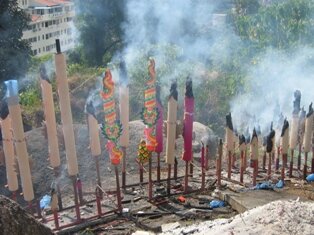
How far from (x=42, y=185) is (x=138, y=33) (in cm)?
1914

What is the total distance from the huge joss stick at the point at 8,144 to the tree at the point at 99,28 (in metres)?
23.8

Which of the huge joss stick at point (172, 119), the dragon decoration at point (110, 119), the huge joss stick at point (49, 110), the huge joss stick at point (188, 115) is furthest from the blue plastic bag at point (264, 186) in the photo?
the huge joss stick at point (49, 110)

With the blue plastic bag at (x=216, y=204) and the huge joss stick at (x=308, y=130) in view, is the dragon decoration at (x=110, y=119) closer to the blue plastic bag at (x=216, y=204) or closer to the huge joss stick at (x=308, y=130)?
the blue plastic bag at (x=216, y=204)

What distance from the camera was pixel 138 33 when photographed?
33.6m

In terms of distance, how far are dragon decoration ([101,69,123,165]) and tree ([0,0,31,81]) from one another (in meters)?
14.2

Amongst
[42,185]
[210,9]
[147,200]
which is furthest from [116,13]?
[147,200]

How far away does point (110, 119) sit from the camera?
1251 cm

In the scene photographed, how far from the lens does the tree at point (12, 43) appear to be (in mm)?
24969

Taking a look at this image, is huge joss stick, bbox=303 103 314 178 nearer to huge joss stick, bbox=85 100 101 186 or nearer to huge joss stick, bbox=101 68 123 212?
huge joss stick, bbox=101 68 123 212

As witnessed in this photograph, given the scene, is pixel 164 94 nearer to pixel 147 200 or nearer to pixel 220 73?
pixel 220 73

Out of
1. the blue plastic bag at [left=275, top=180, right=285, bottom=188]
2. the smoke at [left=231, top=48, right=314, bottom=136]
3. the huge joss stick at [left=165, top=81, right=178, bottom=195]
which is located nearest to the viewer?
the huge joss stick at [left=165, top=81, right=178, bottom=195]

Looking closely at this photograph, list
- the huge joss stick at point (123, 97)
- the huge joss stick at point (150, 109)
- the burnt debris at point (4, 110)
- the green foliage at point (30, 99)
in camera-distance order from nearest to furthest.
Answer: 1. the burnt debris at point (4, 110)
2. the huge joss stick at point (150, 109)
3. the huge joss stick at point (123, 97)
4. the green foliage at point (30, 99)

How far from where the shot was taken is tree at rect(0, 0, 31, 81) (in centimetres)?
2497

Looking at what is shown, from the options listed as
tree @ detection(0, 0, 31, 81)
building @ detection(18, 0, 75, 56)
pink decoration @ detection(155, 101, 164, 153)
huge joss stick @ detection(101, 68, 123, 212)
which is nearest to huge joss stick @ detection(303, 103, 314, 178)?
pink decoration @ detection(155, 101, 164, 153)
